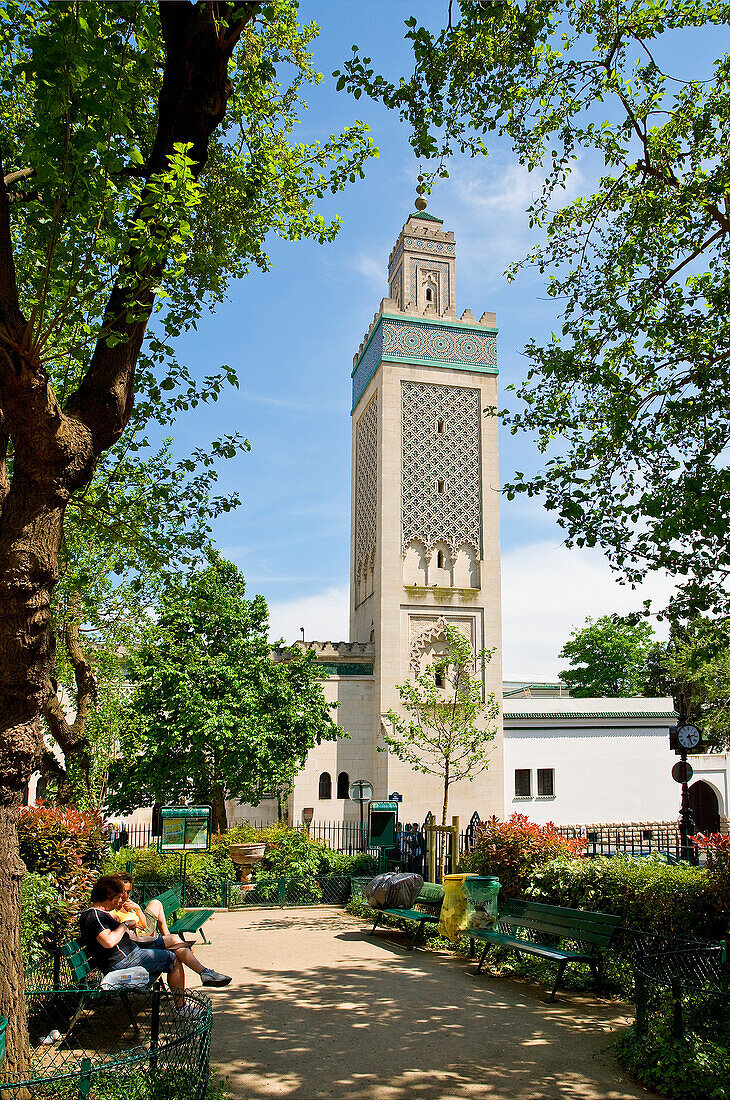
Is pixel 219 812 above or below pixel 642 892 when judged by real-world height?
below

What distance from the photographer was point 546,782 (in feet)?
96.0

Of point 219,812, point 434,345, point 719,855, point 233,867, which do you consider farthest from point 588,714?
point 719,855

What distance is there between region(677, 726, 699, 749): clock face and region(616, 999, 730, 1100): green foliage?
969 centimetres

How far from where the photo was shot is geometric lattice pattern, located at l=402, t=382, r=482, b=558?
95.7 ft

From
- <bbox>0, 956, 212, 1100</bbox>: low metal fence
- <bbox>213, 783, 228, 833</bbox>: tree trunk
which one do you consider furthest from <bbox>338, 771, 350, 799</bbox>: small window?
<bbox>0, 956, 212, 1100</bbox>: low metal fence

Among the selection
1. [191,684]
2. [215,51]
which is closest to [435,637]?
[191,684]

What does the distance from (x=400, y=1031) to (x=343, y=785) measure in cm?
2003

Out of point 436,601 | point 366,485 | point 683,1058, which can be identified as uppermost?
point 366,485

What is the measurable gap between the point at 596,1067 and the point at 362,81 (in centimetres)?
879

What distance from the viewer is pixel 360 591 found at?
31516 millimetres

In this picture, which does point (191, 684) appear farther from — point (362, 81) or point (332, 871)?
point (362, 81)

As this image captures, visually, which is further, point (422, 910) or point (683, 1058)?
point (422, 910)

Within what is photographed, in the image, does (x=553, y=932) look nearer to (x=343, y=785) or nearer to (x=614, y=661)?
(x=343, y=785)

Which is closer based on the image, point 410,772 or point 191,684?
point 191,684
